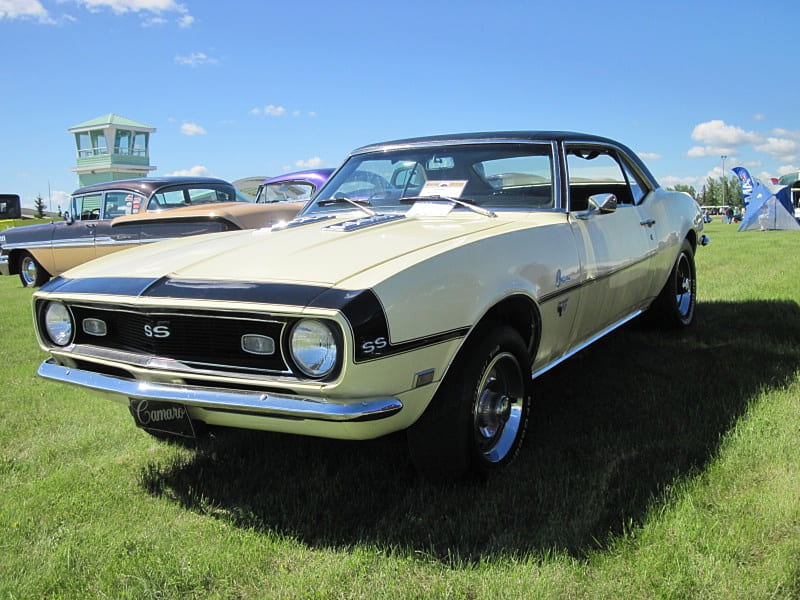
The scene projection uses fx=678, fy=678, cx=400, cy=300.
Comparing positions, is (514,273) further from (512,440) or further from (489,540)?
(489,540)

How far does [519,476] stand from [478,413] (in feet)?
1.00

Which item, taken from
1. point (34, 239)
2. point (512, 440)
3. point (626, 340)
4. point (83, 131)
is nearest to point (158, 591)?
point (512, 440)

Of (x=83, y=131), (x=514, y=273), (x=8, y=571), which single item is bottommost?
(x=8, y=571)

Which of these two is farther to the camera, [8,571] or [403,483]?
[403,483]

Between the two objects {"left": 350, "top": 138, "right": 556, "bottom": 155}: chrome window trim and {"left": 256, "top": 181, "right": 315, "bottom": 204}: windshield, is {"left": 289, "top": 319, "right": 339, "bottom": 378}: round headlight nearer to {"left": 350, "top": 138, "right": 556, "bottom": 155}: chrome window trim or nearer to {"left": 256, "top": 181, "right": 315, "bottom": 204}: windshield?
{"left": 350, "top": 138, "right": 556, "bottom": 155}: chrome window trim

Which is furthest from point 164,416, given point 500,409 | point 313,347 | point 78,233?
point 78,233

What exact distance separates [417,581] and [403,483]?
0.65m

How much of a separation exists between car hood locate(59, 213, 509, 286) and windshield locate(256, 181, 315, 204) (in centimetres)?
586

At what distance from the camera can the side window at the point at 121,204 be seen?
8273mm

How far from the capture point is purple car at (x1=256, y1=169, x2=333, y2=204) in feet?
29.2

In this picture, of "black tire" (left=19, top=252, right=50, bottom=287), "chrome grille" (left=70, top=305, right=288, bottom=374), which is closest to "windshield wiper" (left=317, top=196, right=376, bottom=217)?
"chrome grille" (left=70, top=305, right=288, bottom=374)

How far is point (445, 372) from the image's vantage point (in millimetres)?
2318

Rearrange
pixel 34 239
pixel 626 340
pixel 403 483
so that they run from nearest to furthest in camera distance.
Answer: pixel 403 483 < pixel 626 340 < pixel 34 239

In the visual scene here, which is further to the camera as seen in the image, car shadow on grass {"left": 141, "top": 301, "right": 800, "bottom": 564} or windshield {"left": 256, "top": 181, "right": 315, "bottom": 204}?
windshield {"left": 256, "top": 181, "right": 315, "bottom": 204}
